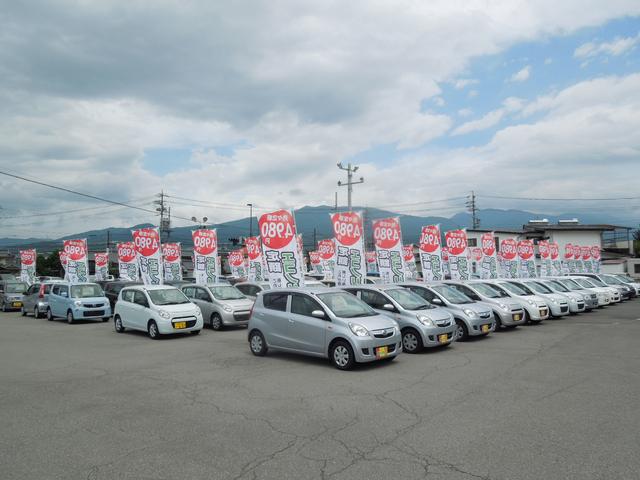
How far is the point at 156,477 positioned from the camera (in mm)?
4262

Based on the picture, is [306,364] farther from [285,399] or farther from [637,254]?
[637,254]

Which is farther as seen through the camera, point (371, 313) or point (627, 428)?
point (371, 313)

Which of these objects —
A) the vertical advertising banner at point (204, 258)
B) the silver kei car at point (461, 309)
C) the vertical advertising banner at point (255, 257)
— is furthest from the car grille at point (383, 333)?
the vertical advertising banner at point (255, 257)

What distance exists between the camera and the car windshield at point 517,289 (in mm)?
16938

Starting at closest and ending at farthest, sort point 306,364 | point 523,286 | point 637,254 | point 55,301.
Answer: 1. point 306,364
2. point 523,286
3. point 55,301
4. point 637,254

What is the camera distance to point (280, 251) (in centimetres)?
1502

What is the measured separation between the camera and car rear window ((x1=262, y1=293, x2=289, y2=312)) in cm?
1033

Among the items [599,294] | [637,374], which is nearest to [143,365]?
[637,374]

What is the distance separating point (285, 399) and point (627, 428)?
4305 mm

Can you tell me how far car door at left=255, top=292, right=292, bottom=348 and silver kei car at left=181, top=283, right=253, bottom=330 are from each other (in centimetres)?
525

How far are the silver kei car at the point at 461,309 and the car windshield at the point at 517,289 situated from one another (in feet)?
14.0

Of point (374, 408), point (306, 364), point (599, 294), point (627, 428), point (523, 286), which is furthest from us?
point (599, 294)

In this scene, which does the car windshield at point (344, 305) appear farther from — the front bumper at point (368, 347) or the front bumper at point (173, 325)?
the front bumper at point (173, 325)

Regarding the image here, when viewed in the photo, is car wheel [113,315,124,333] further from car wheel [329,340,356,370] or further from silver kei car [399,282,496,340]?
silver kei car [399,282,496,340]
